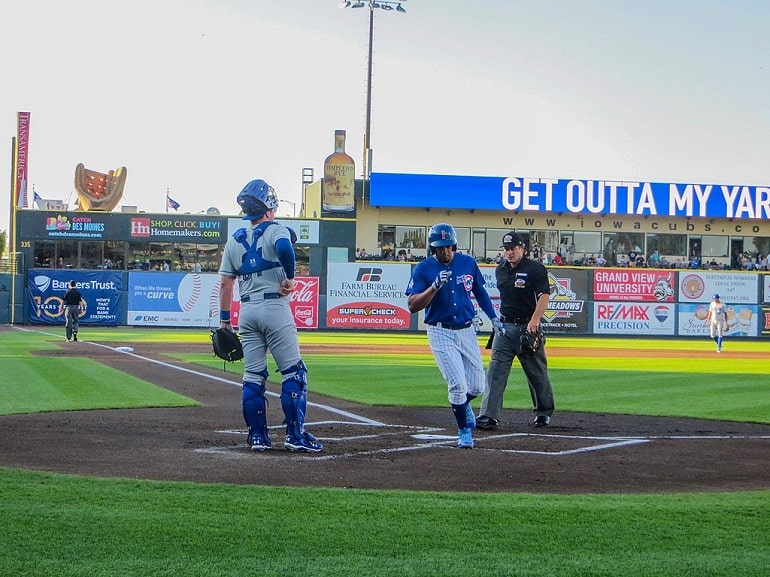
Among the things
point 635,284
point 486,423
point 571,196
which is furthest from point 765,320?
point 486,423

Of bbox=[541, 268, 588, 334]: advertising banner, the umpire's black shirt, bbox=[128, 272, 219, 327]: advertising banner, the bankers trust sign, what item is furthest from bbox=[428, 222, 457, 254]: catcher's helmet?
the bankers trust sign

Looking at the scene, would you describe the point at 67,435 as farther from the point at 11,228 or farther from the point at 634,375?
the point at 11,228

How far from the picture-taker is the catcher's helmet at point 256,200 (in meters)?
8.53

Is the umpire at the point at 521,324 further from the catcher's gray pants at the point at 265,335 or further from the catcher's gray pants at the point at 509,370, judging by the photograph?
the catcher's gray pants at the point at 265,335

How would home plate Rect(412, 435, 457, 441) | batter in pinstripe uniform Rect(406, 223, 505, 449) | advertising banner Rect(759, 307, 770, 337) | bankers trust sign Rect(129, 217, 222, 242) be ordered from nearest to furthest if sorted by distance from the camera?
batter in pinstripe uniform Rect(406, 223, 505, 449)
home plate Rect(412, 435, 457, 441)
advertising banner Rect(759, 307, 770, 337)
bankers trust sign Rect(129, 217, 222, 242)

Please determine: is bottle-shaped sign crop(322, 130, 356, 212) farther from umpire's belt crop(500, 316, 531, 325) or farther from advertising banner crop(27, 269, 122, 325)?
umpire's belt crop(500, 316, 531, 325)

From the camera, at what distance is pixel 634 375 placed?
1994cm

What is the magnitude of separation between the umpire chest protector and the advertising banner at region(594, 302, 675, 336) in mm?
41538

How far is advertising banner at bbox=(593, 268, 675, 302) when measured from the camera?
48.8m

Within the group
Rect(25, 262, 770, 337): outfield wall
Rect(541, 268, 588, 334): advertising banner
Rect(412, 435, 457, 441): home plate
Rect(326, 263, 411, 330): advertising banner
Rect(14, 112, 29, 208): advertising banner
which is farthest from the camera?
Rect(14, 112, 29, 208): advertising banner

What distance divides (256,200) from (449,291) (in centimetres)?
186

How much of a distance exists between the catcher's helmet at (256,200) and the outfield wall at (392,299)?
38.3 meters

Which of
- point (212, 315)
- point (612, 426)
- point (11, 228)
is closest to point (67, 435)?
point (612, 426)

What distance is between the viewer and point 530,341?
11.1m
